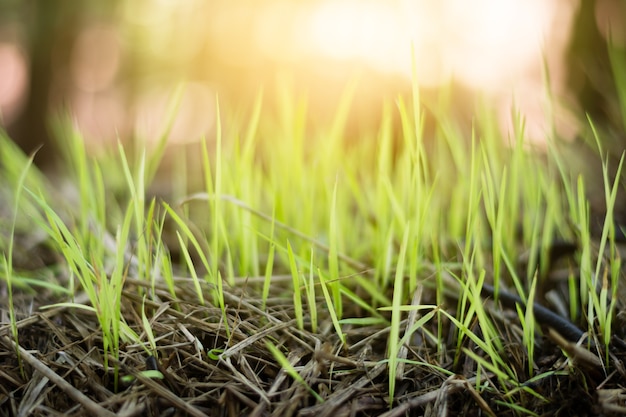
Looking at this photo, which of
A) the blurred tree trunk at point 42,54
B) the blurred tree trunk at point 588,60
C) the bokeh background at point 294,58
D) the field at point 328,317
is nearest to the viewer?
the field at point 328,317

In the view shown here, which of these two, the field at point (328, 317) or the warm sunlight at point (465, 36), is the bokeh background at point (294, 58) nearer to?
the warm sunlight at point (465, 36)

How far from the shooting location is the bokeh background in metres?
0.97

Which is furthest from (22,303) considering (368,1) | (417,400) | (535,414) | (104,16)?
(104,16)

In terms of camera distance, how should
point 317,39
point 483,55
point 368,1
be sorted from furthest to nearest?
point 317,39 < point 368,1 < point 483,55

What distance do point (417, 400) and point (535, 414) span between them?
0.11 metres

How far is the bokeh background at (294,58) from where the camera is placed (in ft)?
3.17

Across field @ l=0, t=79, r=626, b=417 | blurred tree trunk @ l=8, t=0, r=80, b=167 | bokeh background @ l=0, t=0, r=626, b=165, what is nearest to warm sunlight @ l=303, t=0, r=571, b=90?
bokeh background @ l=0, t=0, r=626, b=165

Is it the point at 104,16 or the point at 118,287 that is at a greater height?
the point at 104,16

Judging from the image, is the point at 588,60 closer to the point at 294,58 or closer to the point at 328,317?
the point at 328,317

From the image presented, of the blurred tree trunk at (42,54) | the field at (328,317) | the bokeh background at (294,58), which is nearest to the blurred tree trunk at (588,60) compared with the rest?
the bokeh background at (294,58)

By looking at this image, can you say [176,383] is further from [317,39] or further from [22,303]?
[317,39]

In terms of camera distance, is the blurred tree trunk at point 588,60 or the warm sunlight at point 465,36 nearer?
the warm sunlight at point 465,36

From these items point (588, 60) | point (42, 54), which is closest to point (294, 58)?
point (42, 54)

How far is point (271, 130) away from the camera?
92cm
